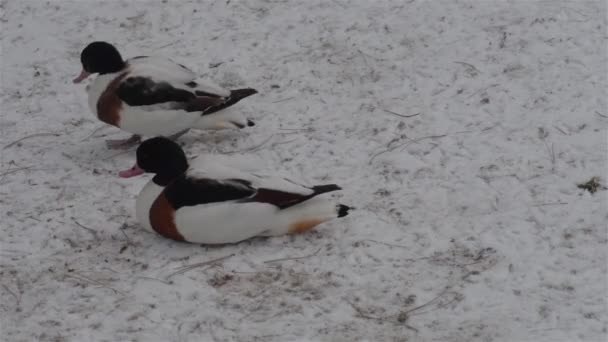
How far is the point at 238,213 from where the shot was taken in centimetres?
520

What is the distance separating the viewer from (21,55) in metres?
7.69

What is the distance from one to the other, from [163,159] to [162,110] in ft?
3.26

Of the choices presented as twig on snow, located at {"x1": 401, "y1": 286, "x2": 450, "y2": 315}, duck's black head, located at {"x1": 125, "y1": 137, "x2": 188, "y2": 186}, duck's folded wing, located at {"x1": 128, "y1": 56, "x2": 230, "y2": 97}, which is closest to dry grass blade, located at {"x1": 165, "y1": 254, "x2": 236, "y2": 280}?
duck's black head, located at {"x1": 125, "y1": 137, "x2": 188, "y2": 186}

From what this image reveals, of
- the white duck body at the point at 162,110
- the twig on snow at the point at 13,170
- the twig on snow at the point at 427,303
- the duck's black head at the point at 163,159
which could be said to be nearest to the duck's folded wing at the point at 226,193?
the duck's black head at the point at 163,159

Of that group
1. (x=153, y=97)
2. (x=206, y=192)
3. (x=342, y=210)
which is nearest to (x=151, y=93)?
(x=153, y=97)

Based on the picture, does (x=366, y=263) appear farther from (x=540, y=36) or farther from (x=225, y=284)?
(x=540, y=36)

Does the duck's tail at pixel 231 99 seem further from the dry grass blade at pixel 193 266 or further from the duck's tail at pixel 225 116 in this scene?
the dry grass blade at pixel 193 266

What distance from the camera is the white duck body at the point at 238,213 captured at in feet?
17.1

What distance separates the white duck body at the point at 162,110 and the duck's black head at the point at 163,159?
34.9 inches

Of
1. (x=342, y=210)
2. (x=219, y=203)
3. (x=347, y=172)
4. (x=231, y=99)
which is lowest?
(x=347, y=172)

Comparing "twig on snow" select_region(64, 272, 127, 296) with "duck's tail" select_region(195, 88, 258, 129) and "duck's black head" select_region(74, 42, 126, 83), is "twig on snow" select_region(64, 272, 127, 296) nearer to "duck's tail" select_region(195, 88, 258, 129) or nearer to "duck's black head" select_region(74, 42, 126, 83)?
"duck's tail" select_region(195, 88, 258, 129)

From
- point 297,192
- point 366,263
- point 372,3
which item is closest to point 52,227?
point 297,192

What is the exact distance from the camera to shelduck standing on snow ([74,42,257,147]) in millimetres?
6262

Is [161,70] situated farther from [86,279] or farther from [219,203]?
[86,279]
